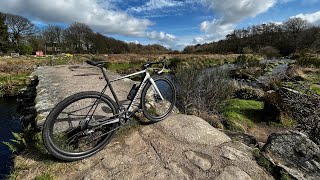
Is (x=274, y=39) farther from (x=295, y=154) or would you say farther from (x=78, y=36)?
(x=295, y=154)

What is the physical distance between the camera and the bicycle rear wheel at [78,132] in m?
3.06

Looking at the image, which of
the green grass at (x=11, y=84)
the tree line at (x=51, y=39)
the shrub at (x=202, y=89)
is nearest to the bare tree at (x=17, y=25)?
the tree line at (x=51, y=39)

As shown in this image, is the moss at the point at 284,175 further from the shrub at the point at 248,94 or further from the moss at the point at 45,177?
the shrub at the point at 248,94

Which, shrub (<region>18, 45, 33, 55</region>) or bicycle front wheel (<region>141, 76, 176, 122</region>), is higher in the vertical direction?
bicycle front wheel (<region>141, 76, 176, 122</region>)

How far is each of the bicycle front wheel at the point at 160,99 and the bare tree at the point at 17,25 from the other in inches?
2136

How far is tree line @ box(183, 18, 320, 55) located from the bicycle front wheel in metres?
58.0

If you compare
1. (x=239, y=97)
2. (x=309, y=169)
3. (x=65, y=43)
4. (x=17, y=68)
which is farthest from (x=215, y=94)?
(x=65, y=43)

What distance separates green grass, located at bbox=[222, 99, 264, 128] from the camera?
8.72 metres

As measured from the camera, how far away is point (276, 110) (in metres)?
8.49

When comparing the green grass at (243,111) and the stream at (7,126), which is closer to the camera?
the stream at (7,126)

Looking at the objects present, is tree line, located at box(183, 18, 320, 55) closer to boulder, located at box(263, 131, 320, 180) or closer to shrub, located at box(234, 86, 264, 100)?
shrub, located at box(234, 86, 264, 100)

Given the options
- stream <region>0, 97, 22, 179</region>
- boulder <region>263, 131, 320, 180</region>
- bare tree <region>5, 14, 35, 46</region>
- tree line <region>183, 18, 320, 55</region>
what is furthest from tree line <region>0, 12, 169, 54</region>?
boulder <region>263, 131, 320, 180</region>

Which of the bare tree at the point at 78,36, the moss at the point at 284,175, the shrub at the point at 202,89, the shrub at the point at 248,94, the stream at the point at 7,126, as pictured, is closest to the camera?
the moss at the point at 284,175

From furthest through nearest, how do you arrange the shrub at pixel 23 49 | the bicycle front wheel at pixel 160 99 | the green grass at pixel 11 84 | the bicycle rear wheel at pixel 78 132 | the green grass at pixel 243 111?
the shrub at pixel 23 49 → the green grass at pixel 11 84 → the green grass at pixel 243 111 → the bicycle front wheel at pixel 160 99 → the bicycle rear wheel at pixel 78 132
